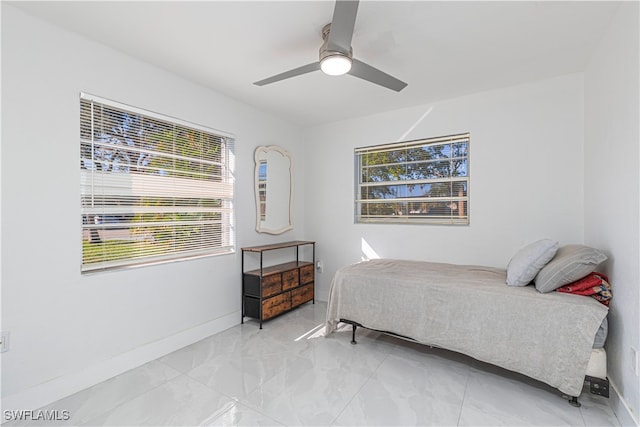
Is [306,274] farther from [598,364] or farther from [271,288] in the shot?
[598,364]

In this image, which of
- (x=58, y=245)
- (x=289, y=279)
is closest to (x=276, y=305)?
(x=289, y=279)

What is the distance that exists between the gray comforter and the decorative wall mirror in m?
1.38

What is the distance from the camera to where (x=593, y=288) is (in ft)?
6.57

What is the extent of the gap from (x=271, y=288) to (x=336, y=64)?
2.40 meters

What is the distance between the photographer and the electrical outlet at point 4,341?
185cm

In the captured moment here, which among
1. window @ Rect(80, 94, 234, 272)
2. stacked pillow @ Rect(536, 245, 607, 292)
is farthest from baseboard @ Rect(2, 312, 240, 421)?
stacked pillow @ Rect(536, 245, 607, 292)

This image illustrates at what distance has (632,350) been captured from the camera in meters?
1.72

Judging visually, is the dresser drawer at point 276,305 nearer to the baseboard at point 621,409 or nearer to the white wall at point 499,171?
the white wall at point 499,171

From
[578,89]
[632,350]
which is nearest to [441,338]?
[632,350]

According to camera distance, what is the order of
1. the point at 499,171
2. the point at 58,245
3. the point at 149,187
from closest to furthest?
the point at 58,245
the point at 149,187
the point at 499,171

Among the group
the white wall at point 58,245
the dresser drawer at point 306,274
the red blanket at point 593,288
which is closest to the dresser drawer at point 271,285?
the dresser drawer at point 306,274

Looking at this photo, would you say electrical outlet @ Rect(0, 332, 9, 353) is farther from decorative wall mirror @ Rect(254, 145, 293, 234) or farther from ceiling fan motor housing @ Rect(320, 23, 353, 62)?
ceiling fan motor housing @ Rect(320, 23, 353, 62)

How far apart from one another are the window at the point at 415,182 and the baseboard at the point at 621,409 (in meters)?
1.80

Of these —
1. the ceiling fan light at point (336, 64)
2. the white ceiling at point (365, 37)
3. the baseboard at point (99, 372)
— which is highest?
the white ceiling at point (365, 37)
